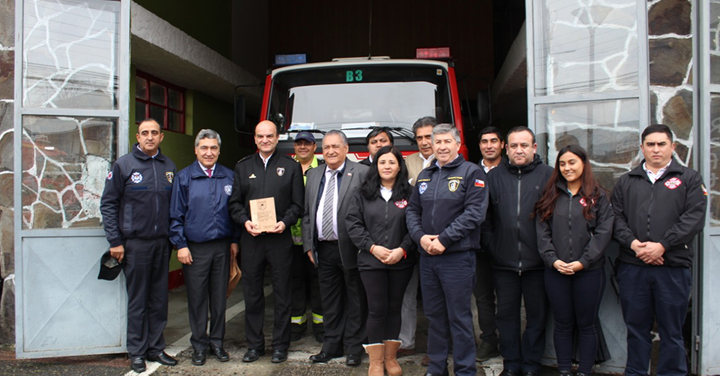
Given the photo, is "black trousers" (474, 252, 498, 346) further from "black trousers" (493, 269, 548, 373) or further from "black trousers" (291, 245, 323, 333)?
"black trousers" (291, 245, 323, 333)

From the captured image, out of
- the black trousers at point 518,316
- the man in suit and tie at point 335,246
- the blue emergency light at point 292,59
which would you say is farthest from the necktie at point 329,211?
the blue emergency light at point 292,59

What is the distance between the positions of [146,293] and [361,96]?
2646 mm

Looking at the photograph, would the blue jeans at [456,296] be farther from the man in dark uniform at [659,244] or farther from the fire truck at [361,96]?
the fire truck at [361,96]

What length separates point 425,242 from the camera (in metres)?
3.48

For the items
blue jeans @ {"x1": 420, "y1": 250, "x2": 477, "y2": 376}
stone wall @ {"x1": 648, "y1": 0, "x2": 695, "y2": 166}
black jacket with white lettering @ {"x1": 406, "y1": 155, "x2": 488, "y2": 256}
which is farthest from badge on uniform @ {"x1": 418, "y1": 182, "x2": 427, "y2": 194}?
stone wall @ {"x1": 648, "y1": 0, "x2": 695, "y2": 166}

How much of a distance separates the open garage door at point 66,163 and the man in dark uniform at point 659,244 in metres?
3.65

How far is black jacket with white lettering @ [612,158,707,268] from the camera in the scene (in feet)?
11.0

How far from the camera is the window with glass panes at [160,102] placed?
641 cm

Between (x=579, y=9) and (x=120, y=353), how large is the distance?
442 centimetres

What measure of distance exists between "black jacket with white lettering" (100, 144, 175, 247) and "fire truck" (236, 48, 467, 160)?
1405 mm

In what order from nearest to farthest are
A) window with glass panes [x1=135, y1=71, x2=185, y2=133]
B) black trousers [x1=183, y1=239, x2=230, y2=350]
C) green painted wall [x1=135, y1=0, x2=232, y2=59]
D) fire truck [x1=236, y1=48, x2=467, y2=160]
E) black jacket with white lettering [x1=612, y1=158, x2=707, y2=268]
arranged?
black jacket with white lettering [x1=612, y1=158, x2=707, y2=268]
black trousers [x1=183, y1=239, x2=230, y2=350]
fire truck [x1=236, y1=48, x2=467, y2=160]
window with glass panes [x1=135, y1=71, x2=185, y2=133]
green painted wall [x1=135, y1=0, x2=232, y2=59]

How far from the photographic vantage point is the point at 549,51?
165 inches

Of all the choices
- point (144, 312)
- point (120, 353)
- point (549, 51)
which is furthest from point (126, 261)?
point (549, 51)

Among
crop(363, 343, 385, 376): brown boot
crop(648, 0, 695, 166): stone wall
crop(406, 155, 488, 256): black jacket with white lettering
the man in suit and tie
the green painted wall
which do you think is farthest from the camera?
the green painted wall
